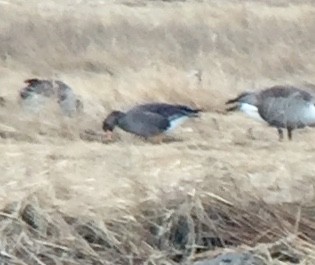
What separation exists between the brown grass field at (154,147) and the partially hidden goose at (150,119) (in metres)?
0.06

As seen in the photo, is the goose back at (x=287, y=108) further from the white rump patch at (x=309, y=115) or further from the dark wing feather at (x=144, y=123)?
the dark wing feather at (x=144, y=123)

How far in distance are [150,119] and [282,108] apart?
72 centimetres

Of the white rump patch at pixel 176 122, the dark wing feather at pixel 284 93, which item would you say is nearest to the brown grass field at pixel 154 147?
the white rump patch at pixel 176 122

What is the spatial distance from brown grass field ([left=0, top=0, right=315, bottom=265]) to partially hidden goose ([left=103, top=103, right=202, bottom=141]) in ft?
0.20

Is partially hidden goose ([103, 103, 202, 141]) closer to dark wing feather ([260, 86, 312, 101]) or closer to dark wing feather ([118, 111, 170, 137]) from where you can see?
dark wing feather ([118, 111, 170, 137])

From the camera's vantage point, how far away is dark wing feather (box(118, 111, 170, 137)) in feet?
19.6

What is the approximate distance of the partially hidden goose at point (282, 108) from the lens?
6.11 metres

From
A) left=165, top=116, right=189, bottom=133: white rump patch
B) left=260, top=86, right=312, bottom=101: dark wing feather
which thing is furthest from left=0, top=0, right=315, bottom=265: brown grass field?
left=260, top=86, right=312, bottom=101: dark wing feather

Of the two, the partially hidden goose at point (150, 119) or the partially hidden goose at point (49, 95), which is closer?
the partially hidden goose at point (150, 119)

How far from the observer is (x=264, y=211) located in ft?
15.2

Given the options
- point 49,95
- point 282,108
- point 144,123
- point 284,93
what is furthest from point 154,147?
point 49,95

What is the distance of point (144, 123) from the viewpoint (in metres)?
6.05

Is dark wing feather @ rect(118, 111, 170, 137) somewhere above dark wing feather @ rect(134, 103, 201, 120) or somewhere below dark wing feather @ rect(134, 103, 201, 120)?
below

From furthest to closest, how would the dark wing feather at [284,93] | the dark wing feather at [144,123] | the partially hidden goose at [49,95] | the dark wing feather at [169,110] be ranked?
1. the partially hidden goose at [49,95]
2. the dark wing feather at [284,93]
3. the dark wing feather at [169,110]
4. the dark wing feather at [144,123]
